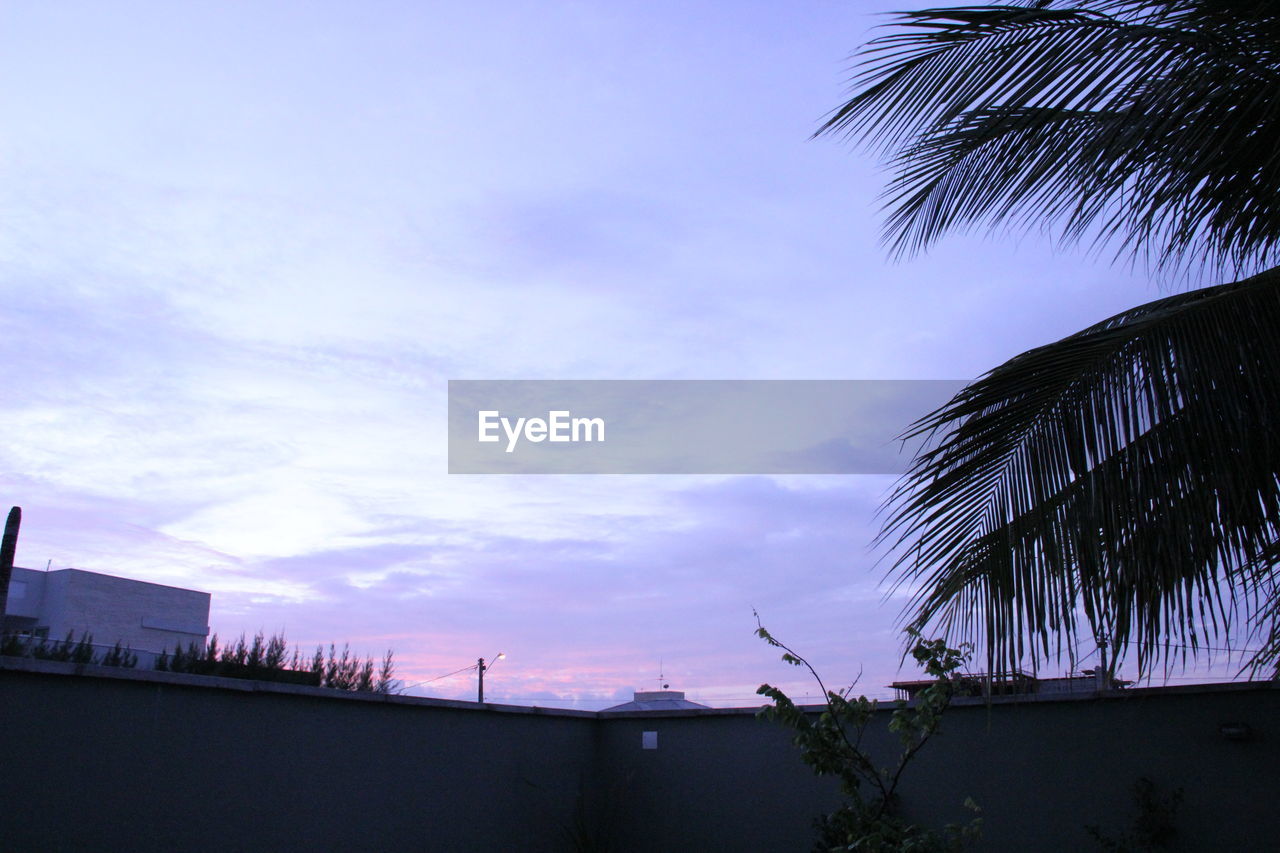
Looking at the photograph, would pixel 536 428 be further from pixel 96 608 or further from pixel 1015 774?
pixel 96 608

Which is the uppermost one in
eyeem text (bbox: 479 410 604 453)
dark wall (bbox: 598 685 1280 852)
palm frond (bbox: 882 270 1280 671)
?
eyeem text (bbox: 479 410 604 453)

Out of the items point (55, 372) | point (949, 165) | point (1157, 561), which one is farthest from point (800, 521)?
point (55, 372)

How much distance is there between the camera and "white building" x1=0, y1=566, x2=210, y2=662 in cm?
2381

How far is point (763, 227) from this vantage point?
26.5ft

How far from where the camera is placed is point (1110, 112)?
10.5ft

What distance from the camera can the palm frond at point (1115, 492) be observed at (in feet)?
9.91

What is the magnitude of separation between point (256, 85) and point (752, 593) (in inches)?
298

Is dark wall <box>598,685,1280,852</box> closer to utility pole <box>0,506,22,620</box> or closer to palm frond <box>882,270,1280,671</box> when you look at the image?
palm frond <box>882,270,1280,671</box>

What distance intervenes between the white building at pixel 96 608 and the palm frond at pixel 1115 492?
24.4 m

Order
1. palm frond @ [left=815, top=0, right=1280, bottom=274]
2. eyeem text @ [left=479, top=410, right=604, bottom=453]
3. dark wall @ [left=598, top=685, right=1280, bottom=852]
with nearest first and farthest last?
1. palm frond @ [left=815, top=0, right=1280, bottom=274]
2. dark wall @ [left=598, top=685, right=1280, bottom=852]
3. eyeem text @ [left=479, top=410, right=604, bottom=453]
